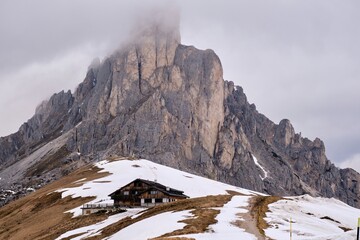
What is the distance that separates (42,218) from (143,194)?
2078 cm

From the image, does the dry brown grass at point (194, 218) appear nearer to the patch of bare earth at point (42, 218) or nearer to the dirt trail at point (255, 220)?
the dirt trail at point (255, 220)

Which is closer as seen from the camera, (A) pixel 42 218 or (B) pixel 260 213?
(B) pixel 260 213

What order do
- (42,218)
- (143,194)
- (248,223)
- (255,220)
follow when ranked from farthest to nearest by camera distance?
(143,194), (42,218), (255,220), (248,223)

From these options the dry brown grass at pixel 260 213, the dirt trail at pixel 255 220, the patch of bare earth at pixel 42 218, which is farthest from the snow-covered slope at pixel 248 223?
the patch of bare earth at pixel 42 218

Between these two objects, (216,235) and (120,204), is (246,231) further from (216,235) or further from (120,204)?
(120,204)

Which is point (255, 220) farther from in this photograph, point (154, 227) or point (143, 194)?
point (143, 194)

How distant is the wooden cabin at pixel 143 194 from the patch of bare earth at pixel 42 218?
32.6ft

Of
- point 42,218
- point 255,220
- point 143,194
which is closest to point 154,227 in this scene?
point 255,220

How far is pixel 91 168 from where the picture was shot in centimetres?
14712

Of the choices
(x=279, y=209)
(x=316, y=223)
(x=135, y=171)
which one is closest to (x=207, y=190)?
(x=135, y=171)

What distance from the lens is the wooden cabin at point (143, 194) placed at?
3556 inches

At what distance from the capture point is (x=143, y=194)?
302 feet

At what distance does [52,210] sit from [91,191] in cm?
1105

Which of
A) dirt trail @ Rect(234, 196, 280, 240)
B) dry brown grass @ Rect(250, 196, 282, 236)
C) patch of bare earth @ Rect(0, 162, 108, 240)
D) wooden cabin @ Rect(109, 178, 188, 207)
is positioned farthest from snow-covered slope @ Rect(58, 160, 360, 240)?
wooden cabin @ Rect(109, 178, 188, 207)
